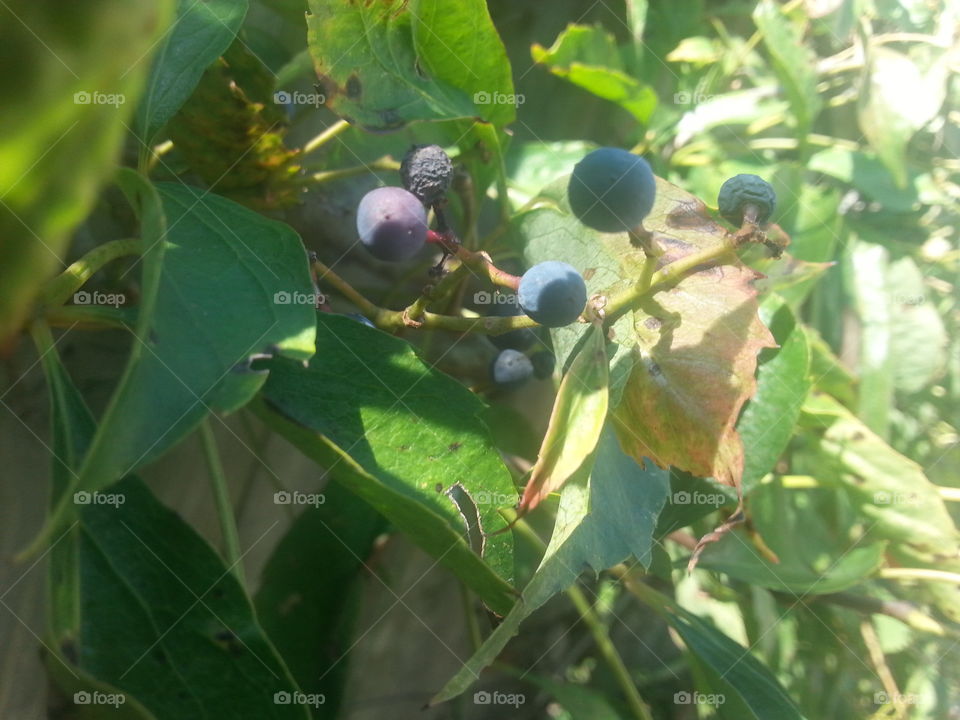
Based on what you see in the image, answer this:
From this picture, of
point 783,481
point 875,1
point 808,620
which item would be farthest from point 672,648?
point 875,1

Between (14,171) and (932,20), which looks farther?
(932,20)

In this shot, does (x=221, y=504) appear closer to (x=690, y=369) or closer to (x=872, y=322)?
(x=690, y=369)

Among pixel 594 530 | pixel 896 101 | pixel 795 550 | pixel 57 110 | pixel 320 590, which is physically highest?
pixel 57 110

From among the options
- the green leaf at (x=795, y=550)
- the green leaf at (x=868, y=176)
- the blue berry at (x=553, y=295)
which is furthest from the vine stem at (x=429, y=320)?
the green leaf at (x=868, y=176)

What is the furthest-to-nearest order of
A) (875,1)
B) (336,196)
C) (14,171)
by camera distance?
(875,1), (336,196), (14,171)

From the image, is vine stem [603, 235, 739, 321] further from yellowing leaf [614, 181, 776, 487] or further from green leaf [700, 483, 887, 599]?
green leaf [700, 483, 887, 599]

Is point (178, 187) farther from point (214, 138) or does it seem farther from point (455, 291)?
point (455, 291)

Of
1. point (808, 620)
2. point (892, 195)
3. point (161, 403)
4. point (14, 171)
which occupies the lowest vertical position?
point (808, 620)

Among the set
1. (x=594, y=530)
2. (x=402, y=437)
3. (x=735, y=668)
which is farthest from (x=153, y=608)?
(x=735, y=668)
